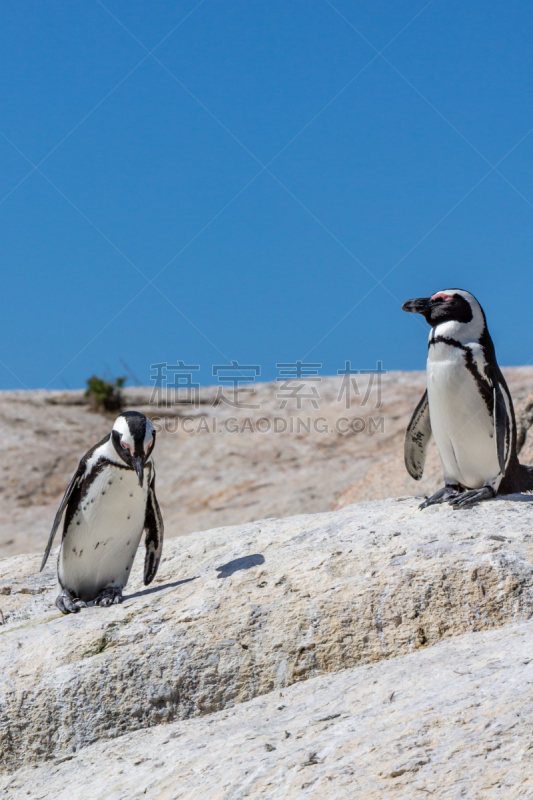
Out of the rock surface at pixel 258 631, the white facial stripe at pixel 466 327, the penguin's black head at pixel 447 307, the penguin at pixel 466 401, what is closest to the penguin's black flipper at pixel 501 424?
the penguin at pixel 466 401

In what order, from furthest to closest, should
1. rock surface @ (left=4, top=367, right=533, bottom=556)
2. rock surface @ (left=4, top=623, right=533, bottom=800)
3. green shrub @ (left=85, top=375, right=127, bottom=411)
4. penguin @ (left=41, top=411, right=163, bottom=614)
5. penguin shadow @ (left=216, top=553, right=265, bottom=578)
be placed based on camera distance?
green shrub @ (left=85, top=375, right=127, bottom=411)
rock surface @ (left=4, top=367, right=533, bottom=556)
penguin @ (left=41, top=411, right=163, bottom=614)
penguin shadow @ (left=216, top=553, right=265, bottom=578)
rock surface @ (left=4, top=623, right=533, bottom=800)

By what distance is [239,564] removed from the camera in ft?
14.8

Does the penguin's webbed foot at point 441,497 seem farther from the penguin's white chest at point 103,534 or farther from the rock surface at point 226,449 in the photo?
the rock surface at point 226,449

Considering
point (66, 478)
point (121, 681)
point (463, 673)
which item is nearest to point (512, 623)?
point (463, 673)

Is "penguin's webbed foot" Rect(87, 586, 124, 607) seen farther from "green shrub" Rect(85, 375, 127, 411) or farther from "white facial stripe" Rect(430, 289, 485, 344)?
"green shrub" Rect(85, 375, 127, 411)

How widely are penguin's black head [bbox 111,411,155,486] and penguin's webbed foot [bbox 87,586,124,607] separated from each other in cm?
77

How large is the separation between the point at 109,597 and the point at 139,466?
898mm

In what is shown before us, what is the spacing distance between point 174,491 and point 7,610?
717 centimetres

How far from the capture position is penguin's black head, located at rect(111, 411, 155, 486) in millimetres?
4457

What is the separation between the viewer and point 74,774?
3.34 meters

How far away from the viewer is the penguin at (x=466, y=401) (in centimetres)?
499

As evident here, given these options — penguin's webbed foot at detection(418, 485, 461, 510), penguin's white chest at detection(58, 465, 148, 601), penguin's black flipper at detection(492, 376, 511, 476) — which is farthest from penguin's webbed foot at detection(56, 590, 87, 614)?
penguin's black flipper at detection(492, 376, 511, 476)

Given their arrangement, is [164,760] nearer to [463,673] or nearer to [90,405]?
[463,673]

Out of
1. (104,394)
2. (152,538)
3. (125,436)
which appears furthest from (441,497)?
(104,394)
